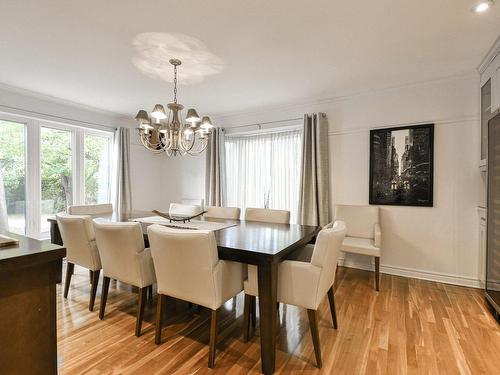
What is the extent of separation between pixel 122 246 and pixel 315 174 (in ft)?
8.88

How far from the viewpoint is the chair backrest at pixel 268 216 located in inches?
115

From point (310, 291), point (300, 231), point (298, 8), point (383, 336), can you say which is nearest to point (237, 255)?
point (310, 291)

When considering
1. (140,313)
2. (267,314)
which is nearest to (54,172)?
(140,313)

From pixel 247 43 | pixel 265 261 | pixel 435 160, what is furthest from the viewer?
pixel 435 160

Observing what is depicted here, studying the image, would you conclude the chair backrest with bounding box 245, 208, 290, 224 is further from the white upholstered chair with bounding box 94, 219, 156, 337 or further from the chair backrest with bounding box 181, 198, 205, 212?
the chair backrest with bounding box 181, 198, 205, 212

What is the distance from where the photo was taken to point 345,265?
3721 millimetres

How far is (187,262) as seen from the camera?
1700mm

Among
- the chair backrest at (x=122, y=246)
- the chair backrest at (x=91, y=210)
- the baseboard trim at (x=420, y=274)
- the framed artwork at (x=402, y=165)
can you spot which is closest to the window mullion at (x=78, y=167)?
the chair backrest at (x=91, y=210)

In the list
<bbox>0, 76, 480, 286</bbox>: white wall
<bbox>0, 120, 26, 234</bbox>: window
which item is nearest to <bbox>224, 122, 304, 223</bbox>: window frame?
<bbox>0, 76, 480, 286</bbox>: white wall

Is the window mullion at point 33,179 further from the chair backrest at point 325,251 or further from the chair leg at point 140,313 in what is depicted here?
the chair backrest at point 325,251

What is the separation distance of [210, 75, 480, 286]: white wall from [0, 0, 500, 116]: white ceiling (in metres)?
0.24

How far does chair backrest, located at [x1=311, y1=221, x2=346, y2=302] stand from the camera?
1661 millimetres

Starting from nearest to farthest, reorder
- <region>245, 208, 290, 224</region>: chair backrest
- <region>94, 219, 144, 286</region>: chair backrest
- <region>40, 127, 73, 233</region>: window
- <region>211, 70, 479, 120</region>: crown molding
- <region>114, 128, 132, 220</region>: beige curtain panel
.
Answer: <region>94, 219, 144, 286</region>: chair backrest
<region>245, 208, 290, 224</region>: chair backrest
<region>211, 70, 479, 120</region>: crown molding
<region>40, 127, 73, 233</region>: window
<region>114, 128, 132, 220</region>: beige curtain panel

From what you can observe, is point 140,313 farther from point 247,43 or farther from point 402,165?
point 402,165
